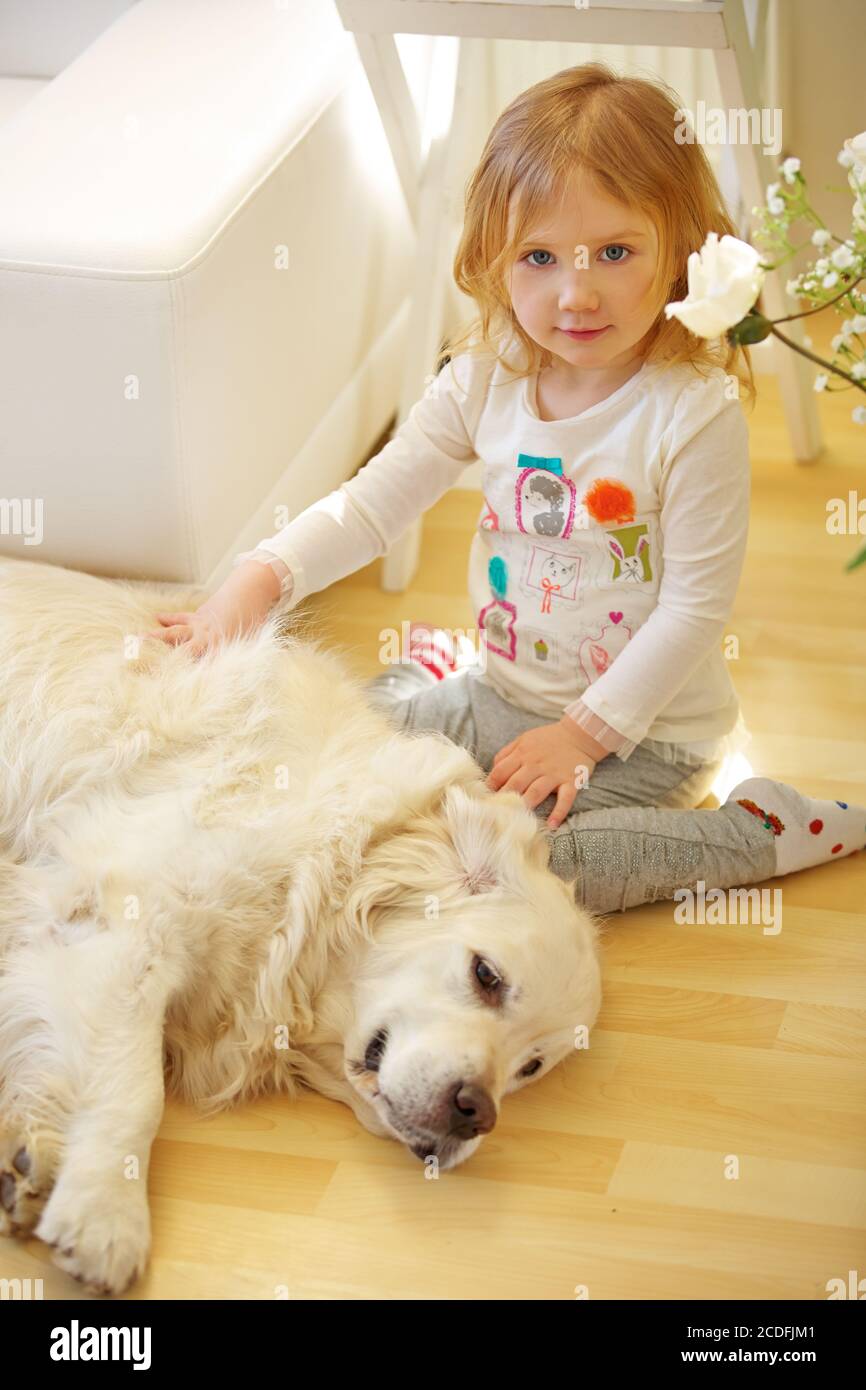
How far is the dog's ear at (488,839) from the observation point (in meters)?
1.47

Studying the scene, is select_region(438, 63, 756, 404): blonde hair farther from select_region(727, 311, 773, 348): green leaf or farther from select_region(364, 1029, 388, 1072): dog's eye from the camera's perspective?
select_region(364, 1029, 388, 1072): dog's eye

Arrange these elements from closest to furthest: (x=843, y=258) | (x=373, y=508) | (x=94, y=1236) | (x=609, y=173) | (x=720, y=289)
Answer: (x=720, y=289)
(x=843, y=258)
(x=94, y=1236)
(x=609, y=173)
(x=373, y=508)

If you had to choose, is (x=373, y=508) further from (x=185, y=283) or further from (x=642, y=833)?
(x=642, y=833)

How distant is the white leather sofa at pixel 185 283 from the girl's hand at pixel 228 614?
11 centimetres

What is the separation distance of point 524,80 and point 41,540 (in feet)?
5.28

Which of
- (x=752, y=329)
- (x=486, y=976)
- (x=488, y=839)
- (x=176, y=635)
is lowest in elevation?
(x=486, y=976)

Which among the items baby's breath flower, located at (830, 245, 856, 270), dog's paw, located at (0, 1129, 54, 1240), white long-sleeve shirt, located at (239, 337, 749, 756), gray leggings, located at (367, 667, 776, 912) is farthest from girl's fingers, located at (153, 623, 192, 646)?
baby's breath flower, located at (830, 245, 856, 270)

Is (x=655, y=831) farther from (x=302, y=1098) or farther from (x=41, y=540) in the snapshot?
(x=41, y=540)

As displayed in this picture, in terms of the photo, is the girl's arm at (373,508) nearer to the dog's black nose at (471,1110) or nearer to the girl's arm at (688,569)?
the girl's arm at (688,569)

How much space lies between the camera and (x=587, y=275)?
164 cm

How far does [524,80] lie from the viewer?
9.68 feet

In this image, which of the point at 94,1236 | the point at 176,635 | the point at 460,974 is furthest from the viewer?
the point at 176,635

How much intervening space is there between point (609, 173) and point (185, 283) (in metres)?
0.50

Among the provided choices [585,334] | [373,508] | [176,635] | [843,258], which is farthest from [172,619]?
[843,258]
